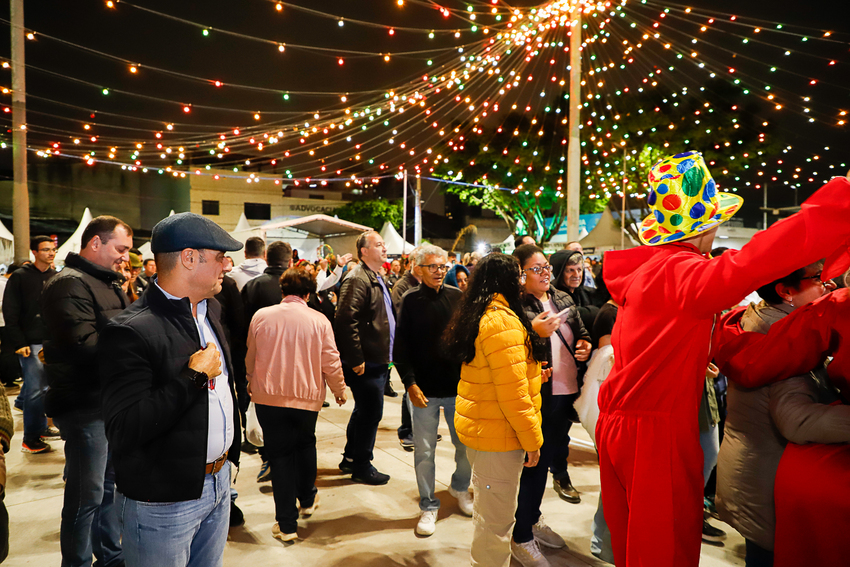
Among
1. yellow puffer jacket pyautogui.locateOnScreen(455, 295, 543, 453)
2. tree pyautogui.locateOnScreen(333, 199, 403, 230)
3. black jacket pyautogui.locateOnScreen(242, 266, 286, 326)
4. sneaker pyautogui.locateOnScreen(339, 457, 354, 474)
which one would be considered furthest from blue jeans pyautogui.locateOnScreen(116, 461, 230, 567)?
tree pyautogui.locateOnScreen(333, 199, 403, 230)

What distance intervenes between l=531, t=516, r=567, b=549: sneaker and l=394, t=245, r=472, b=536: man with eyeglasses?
57 cm

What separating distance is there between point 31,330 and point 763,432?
6.67m

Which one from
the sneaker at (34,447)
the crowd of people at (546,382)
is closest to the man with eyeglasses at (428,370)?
the crowd of people at (546,382)

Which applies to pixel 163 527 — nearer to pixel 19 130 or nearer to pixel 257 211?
pixel 19 130

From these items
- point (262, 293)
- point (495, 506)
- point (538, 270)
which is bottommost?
point (495, 506)

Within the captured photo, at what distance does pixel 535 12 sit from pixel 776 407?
8741 millimetres

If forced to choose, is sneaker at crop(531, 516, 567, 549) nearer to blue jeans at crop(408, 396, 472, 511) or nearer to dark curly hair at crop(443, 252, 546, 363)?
blue jeans at crop(408, 396, 472, 511)

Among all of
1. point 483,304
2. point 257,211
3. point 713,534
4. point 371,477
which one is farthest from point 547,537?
point 257,211

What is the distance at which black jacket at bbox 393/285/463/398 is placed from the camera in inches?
151

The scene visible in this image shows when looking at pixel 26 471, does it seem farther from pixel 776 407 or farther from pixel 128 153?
pixel 128 153

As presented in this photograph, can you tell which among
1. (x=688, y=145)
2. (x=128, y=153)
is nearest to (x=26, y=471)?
(x=128, y=153)

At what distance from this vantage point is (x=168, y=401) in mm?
1773

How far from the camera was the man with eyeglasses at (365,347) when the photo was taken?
456 centimetres

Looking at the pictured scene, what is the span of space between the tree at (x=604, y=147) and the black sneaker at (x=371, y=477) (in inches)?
664
